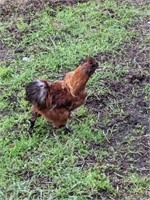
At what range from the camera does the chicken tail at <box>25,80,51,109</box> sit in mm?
3988

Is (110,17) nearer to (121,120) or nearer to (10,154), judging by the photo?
(121,120)

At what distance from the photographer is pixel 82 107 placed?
15.1 ft

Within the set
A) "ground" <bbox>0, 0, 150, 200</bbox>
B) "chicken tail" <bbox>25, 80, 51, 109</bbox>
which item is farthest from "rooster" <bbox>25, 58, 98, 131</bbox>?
"ground" <bbox>0, 0, 150, 200</bbox>

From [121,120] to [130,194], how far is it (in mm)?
937

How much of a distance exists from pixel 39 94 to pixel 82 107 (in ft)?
2.32

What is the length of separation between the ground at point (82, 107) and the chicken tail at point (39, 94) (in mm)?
354

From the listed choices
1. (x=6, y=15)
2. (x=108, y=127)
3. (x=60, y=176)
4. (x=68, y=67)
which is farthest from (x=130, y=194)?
(x=6, y=15)

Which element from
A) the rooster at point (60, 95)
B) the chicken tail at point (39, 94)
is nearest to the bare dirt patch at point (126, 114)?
the rooster at point (60, 95)

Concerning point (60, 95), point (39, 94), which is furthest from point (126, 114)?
point (39, 94)

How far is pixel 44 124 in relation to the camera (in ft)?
14.5

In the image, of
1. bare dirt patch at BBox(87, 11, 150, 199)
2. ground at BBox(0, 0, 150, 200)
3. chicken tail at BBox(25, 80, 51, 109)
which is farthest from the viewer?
chicken tail at BBox(25, 80, 51, 109)

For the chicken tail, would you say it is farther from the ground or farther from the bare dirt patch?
the bare dirt patch

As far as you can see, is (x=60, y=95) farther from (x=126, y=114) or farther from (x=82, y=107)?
(x=126, y=114)

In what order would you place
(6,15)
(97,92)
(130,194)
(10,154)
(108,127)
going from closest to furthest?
1. (130,194)
2. (10,154)
3. (108,127)
4. (97,92)
5. (6,15)
